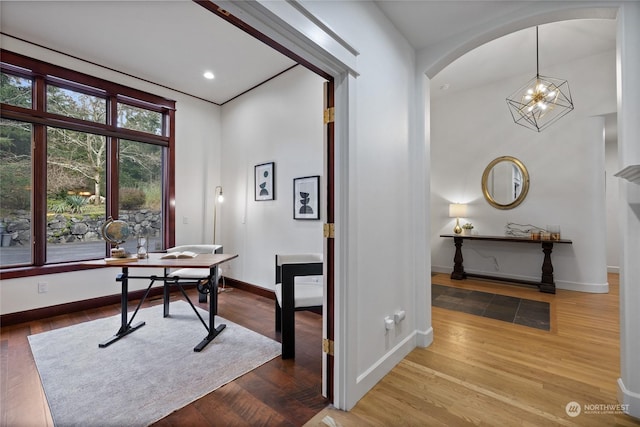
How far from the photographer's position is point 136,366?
2.15 m

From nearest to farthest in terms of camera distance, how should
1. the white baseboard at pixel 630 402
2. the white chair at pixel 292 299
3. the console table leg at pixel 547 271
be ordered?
the white baseboard at pixel 630 402
the white chair at pixel 292 299
the console table leg at pixel 547 271

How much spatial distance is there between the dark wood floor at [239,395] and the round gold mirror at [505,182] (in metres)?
4.04

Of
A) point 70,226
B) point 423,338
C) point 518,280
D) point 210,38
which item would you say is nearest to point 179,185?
point 70,226

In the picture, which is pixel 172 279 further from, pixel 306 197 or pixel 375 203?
pixel 375 203

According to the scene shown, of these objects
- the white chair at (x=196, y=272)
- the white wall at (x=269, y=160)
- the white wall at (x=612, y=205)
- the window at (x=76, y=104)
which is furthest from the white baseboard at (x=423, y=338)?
the white wall at (x=612, y=205)

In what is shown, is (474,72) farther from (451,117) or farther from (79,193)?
(79,193)

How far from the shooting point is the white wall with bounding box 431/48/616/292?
4.00 meters

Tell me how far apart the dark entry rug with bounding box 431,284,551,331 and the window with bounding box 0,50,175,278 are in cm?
416

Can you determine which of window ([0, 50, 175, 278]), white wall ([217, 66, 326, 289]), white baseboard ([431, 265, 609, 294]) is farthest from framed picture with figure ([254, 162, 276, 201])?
white baseboard ([431, 265, 609, 294])

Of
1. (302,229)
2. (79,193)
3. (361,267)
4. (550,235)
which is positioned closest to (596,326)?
(550,235)

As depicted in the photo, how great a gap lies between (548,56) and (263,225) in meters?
4.83

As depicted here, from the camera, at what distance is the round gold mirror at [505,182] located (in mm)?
4551

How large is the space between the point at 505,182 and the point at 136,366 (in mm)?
5561

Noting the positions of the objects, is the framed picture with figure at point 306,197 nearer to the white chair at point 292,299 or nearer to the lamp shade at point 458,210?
the white chair at point 292,299
